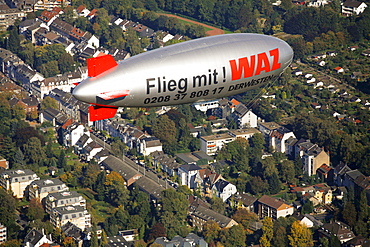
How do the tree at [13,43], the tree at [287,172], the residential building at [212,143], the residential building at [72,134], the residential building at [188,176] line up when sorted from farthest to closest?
the tree at [13,43]
the residential building at [72,134]
the residential building at [212,143]
the tree at [287,172]
the residential building at [188,176]

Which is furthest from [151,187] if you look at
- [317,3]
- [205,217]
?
[317,3]

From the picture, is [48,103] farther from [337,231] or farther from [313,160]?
[337,231]

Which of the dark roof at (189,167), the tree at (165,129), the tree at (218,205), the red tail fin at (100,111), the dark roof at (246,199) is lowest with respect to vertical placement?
the tree at (165,129)

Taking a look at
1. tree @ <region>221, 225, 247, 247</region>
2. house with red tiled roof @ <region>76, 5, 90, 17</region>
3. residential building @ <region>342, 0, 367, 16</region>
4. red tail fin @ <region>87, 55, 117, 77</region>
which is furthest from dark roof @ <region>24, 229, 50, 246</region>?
residential building @ <region>342, 0, 367, 16</region>

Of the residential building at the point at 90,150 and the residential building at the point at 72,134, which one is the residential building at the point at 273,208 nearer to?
the residential building at the point at 90,150

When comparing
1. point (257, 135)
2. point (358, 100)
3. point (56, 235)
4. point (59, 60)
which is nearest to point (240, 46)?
point (56, 235)

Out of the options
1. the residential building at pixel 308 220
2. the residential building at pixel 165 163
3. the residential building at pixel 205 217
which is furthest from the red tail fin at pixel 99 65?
the residential building at pixel 165 163

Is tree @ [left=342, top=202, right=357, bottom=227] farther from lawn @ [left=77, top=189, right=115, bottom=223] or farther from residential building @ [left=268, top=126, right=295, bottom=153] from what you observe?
residential building @ [left=268, top=126, right=295, bottom=153]
